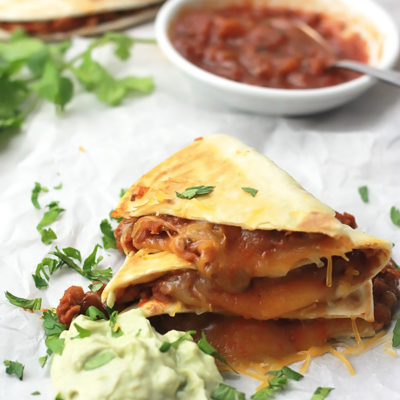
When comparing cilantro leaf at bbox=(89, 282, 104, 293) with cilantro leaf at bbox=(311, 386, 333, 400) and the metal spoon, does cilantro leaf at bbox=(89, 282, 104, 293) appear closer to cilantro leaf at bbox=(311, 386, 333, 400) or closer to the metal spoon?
cilantro leaf at bbox=(311, 386, 333, 400)

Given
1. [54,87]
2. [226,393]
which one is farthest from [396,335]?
[54,87]

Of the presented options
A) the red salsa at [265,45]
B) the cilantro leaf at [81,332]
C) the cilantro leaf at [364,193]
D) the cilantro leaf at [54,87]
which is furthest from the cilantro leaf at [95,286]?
the red salsa at [265,45]

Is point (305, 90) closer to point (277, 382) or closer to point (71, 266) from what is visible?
point (71, 266)

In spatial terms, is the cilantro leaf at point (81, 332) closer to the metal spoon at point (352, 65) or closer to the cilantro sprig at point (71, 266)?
the cilantro sprig at point (71, 266)

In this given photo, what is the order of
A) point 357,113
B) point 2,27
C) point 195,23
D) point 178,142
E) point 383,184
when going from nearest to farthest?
point 383,184
point 178,142
point 357,113
point 195,23
point 2,27

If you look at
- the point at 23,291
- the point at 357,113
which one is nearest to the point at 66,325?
the point at 23,291

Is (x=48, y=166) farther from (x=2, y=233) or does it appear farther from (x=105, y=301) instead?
(x=105, y=301)
